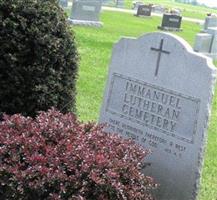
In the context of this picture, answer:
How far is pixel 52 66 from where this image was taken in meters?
6.37

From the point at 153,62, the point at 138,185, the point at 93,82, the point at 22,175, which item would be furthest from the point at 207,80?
the point at 93,82

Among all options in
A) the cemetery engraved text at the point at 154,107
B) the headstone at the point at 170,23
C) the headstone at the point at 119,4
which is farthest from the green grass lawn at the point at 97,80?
the headstone at the point at 119,4

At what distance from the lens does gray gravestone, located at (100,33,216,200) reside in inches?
204

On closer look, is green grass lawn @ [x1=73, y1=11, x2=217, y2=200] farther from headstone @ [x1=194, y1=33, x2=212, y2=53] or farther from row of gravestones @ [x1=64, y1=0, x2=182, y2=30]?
headstone @ [x1=194, y1=33, x2=212, y2=53]

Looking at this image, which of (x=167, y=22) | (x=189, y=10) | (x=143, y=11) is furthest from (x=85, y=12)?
(x=189, y=10)

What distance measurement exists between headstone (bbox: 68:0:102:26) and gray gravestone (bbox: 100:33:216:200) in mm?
16067

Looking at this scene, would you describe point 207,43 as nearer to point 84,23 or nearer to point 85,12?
point 84,23

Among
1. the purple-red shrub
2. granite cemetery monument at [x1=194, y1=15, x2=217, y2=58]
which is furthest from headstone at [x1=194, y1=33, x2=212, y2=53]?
the purple-red shrub

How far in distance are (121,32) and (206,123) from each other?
18504 mm

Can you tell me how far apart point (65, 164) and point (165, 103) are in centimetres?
137

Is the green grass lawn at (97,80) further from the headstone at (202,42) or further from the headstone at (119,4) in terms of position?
the headstone at (119,4)

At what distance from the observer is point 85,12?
22.5 metres

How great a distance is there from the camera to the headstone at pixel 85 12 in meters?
22.1

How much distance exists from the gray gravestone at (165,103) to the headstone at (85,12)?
1607cm
